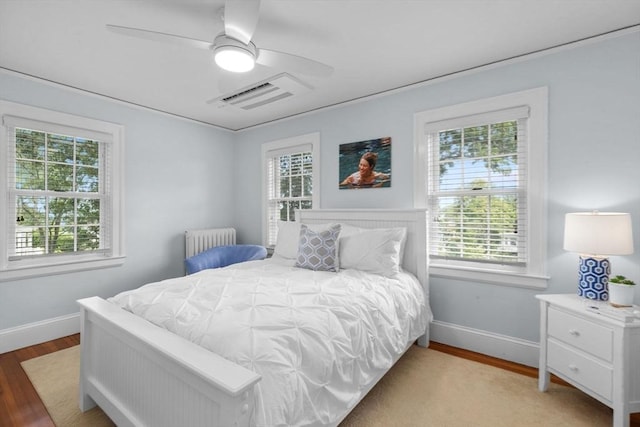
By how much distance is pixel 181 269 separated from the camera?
3803 mm

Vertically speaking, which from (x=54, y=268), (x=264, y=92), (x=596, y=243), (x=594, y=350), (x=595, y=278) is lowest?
(x=594, y=350)

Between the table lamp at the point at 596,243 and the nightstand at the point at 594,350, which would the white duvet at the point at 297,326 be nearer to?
the nightstand at the point at 594,350

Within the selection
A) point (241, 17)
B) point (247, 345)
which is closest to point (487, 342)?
point (247, 345)

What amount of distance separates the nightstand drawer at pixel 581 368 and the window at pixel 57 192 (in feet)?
13.1

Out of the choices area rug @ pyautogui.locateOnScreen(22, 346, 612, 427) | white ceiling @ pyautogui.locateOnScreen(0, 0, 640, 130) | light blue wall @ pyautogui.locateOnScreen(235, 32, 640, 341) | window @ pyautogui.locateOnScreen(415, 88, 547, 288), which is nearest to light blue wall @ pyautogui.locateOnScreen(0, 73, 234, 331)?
white ceiling @ pyautogui.locateOnScreen(0, 0, 640, 130)

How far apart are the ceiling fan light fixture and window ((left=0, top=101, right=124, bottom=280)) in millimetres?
2258

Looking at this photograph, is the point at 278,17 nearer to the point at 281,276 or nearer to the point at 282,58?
the point at 282,58

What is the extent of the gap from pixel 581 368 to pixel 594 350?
15 centimetres

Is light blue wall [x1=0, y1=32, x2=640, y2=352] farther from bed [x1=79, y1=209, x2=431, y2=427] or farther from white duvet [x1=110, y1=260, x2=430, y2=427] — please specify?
white duvet [x1=110, y1=260, x2=430, y2=427]

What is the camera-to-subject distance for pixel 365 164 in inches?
125

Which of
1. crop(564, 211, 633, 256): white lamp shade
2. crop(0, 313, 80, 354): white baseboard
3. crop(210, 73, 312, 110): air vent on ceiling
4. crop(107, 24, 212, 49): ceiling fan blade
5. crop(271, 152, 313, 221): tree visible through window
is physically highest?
crop(210, 73, 312, 110): air vent on ceiling

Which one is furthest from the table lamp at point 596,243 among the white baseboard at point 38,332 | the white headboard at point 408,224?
the white baseboard at point 38,332

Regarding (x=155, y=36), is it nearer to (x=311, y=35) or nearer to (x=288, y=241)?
(x=311, y=35)

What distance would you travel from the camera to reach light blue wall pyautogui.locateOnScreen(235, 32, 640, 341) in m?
2.00
